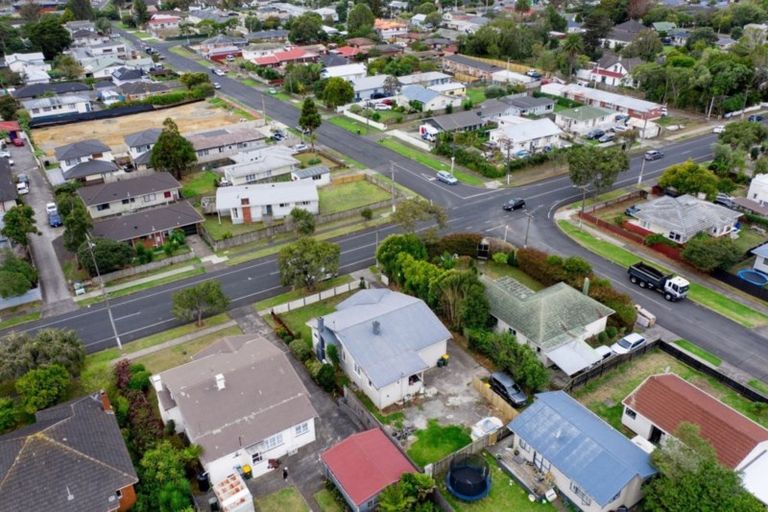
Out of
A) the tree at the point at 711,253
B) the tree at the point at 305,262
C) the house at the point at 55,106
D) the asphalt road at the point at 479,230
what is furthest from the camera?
the house at the point at 55,106

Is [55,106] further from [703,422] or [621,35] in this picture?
[621,35]

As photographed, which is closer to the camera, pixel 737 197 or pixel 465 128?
pixel 737 197

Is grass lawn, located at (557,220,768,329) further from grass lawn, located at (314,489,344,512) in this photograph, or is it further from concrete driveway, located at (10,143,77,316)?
concrete driveway, located at (10,143,77,316)

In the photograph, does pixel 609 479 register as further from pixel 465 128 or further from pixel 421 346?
pixel 465 128

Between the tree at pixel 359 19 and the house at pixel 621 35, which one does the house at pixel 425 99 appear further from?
the tree at pixel 359 19

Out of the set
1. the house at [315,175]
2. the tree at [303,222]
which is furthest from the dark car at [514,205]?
the house at [315,175]

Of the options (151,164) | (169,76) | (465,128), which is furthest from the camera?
(169,76)

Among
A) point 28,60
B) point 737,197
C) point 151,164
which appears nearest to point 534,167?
point 737,197

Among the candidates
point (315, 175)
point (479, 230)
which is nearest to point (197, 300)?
point (479, 230)
